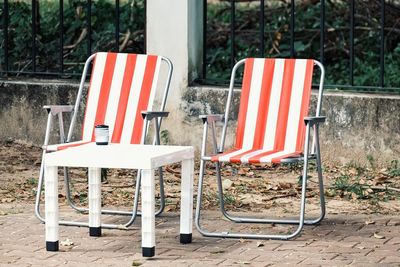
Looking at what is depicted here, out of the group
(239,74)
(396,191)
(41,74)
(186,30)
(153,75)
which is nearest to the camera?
(153,75)

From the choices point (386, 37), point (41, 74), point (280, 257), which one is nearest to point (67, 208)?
point (280, 257)

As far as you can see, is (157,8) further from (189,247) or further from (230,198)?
(189,247)

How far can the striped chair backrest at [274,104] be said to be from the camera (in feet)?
26.4

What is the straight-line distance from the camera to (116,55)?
8.46 m

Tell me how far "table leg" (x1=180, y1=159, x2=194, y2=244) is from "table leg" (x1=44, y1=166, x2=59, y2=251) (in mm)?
720

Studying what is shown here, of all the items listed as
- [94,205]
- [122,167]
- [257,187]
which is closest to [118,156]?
[122,167]

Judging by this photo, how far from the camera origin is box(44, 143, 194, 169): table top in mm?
6965

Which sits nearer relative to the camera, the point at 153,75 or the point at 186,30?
the point at 153,75

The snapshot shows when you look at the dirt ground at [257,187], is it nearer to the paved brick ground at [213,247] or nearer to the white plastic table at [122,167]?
the paved brick ground at [213,247]

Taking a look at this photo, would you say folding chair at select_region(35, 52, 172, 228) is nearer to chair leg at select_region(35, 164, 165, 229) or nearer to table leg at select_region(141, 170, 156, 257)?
chair leg at select_region(35, 164, 165, 229)

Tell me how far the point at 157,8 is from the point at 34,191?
2.13 m

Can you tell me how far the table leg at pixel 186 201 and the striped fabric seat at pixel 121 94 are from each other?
85cm

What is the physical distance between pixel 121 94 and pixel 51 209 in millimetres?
1362

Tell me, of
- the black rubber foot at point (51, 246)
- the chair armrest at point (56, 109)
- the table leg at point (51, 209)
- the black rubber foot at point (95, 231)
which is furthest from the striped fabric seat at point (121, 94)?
the black rubber foot at point (51, 246)
